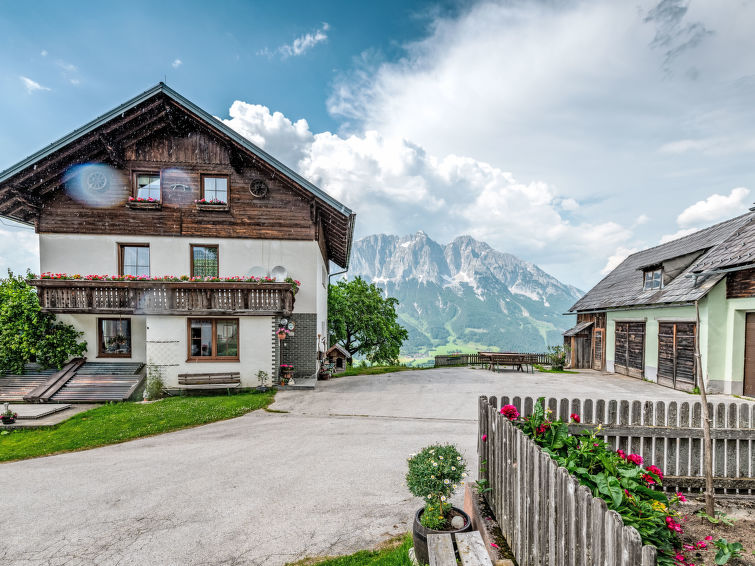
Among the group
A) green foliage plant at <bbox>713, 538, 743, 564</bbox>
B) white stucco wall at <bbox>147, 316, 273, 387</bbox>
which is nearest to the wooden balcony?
white stucco wall at <bbox>147, 316, 273, 387</bbox>

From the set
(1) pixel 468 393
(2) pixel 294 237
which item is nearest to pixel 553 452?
(1) pixel 468 393

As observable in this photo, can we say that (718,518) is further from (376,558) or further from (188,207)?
(188,207)

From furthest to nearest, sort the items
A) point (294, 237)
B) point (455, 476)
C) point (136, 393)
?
point (294, 237), point (136, 393), point (455, 476)

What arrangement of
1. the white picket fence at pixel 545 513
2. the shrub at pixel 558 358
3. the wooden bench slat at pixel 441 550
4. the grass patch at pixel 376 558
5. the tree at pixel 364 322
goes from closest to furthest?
the white picket fence at pixel 545 513 < the wooden bench slat at pixel 441 550 < the grass patch at pixel 376 558 < the shrub at pixel 558 358 < the tree at pixel 364 322

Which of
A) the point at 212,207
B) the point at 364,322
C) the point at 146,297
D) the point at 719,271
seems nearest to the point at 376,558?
the point at 146,297

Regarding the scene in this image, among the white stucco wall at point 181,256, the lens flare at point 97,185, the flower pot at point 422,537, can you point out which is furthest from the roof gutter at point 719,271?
the lens flare at point 97,185

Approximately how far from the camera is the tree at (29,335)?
1411 centimetres

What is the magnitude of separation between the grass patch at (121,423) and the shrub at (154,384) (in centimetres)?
67

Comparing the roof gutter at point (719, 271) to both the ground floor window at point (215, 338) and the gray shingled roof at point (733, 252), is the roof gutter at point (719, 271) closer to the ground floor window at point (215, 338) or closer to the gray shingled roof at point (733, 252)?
the gray shingled roof at point (733, 252)

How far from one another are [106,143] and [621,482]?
20.4 m

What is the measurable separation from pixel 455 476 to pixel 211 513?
4.00 meters

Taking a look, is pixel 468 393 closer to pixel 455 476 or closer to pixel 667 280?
pixel 455 476

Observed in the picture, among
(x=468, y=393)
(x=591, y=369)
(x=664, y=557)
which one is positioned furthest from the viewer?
(x=591, y=369)

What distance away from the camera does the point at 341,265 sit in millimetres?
27172
